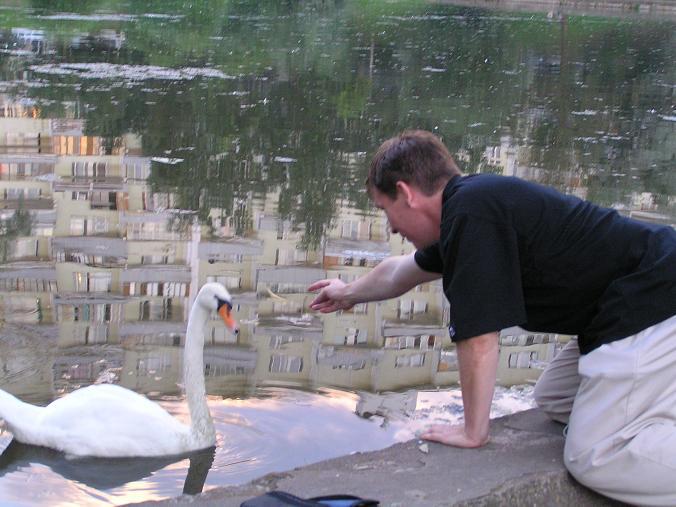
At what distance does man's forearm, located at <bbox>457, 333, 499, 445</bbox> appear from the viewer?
369 centimetres

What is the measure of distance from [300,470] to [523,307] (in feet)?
3.50

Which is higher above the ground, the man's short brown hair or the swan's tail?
the man's short brown hair

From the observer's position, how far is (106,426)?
16.4ft

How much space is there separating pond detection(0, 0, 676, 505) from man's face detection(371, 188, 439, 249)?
142 centimetres

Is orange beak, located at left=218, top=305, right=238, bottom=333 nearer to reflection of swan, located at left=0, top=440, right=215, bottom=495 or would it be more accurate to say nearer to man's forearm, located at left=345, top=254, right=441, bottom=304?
reflection of swan, located at left=0, top=440, right=215, bottom=495

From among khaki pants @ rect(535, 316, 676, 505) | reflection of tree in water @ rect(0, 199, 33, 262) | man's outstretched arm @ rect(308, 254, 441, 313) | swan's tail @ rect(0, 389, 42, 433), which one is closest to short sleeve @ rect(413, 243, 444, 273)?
man's outstretched arm @ rect(308, 254, 441, 313)

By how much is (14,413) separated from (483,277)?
2427mm

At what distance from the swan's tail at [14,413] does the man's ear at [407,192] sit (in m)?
2.17

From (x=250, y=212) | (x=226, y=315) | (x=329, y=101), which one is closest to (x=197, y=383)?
(x=226, y=315)

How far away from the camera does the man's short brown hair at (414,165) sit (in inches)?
151

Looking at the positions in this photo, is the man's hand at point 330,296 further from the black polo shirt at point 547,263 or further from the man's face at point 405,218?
the black polo shirt at point 547,263

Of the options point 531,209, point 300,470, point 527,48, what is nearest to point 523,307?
point 531,209

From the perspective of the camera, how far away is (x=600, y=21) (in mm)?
37594

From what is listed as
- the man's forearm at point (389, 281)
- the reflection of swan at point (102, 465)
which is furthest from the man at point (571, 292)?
the reflection of swan at point (102, 465)
